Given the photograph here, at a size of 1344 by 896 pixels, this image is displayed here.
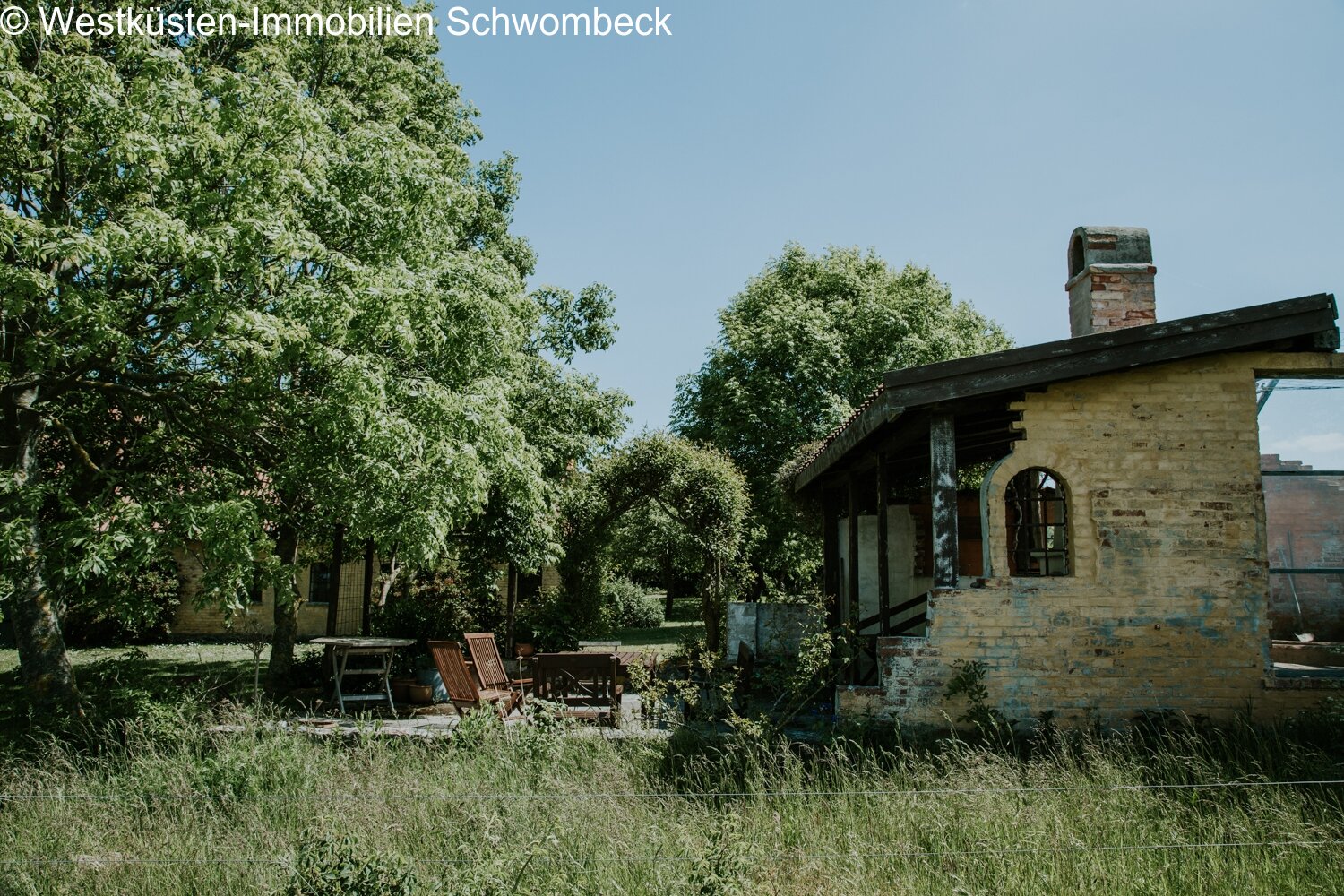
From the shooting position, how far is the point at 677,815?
5.27m

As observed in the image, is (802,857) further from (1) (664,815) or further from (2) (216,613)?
(2) (216,613)

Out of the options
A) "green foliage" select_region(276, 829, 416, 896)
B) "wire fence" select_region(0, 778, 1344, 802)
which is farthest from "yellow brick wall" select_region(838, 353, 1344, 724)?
"green foliage" select_region(276, 829, 416, 896)

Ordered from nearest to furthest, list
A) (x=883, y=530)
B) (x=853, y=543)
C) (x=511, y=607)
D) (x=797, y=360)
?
(x=883, y=530) → (x=853, y=543) → (x=511, y=607) → (x=797, y=360)

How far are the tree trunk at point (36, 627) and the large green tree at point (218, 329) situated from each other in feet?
0.08

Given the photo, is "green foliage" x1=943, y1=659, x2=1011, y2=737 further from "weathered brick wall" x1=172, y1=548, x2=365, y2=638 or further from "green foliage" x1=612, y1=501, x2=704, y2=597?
"weathered brick wall" x1=172, y1=548, x2=365, y2=638

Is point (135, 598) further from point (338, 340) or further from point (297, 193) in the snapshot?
point (297, 193)

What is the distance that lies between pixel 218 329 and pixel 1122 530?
25.6 ft

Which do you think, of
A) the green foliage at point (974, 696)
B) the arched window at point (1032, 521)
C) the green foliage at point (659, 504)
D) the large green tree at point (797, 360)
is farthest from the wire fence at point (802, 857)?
the large green tree at point (797, 360)

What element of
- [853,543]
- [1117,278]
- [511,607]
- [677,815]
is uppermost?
[1117,278]

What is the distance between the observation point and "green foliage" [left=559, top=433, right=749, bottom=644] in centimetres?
1475

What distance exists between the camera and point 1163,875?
14.2 ft

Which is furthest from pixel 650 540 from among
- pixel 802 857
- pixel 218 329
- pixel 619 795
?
pixel 802 857

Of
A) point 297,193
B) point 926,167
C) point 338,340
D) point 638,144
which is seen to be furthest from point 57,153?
point 926,167

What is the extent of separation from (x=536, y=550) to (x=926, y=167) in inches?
317
